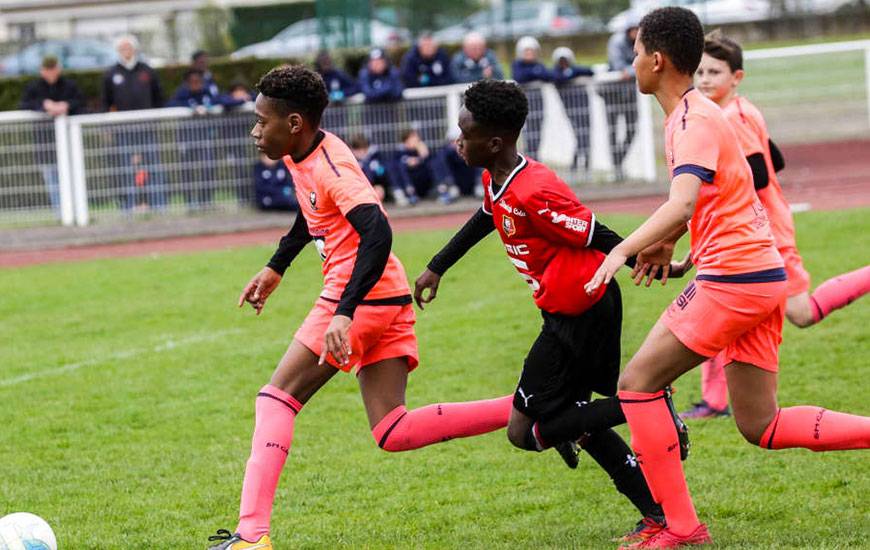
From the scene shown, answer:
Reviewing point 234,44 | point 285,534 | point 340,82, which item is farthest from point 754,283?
point 234,44

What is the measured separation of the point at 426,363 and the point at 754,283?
4.67 meters

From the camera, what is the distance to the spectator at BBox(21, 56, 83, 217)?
1733cm

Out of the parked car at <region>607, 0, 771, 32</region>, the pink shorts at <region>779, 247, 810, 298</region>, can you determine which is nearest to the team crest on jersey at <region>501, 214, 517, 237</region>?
the pink shorts at <region>779, 247, 810, 298</region>

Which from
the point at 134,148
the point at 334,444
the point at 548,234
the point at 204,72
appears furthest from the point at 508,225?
the point at 204,72

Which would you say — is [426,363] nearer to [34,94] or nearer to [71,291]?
[71,291]

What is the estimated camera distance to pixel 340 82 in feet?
57.4

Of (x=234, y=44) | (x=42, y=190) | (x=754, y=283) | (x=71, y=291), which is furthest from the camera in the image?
(x=234, y=44)

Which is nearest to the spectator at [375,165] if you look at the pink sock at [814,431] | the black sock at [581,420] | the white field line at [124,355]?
the white field line at [124,355]

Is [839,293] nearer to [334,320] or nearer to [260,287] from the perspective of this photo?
[260,287]

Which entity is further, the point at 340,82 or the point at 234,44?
the point at 234,44

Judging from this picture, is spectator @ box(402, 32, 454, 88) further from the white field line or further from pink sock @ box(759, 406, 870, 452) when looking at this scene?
pink sock @ box(759, 406, 870, 452)

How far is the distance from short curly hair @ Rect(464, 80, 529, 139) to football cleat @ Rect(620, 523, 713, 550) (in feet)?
5.55

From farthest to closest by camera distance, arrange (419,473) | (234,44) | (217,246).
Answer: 1. (234,44)
2. (217,246)
3. (419,473)

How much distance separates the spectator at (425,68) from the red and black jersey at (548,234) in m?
12.6
